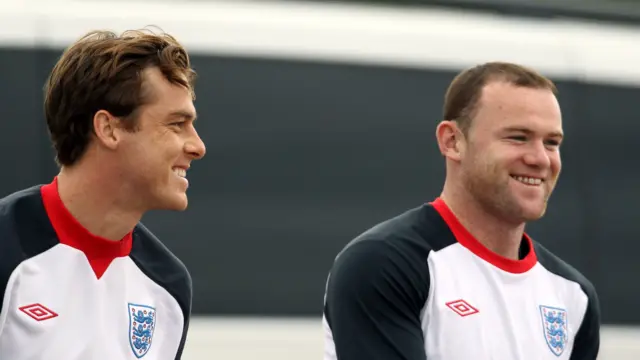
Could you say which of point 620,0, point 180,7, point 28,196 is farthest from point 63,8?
point 620,0

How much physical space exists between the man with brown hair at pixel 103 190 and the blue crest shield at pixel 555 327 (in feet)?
3.92

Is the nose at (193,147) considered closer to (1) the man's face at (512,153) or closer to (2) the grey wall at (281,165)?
(1) the man's face at (512,153)

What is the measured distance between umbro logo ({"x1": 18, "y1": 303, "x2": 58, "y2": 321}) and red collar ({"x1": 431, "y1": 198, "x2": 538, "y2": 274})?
127 cm

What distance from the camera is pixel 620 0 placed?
264 inches

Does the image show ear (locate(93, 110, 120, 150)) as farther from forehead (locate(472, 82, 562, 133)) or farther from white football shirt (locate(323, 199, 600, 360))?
forehead (locate(472, 82, 562, 133))

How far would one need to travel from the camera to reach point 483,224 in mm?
4176

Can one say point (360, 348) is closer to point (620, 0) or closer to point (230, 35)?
point (230, 35)

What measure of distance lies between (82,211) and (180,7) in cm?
227

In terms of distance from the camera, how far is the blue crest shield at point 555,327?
414 centimetres

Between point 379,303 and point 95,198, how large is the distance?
33.7 inches

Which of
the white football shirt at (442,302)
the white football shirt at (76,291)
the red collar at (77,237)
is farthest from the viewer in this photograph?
the white football shirt at (442,302)

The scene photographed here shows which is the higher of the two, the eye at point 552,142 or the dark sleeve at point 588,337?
the eye at point 552,142

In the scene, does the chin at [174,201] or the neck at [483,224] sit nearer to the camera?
the chin at [174,201]

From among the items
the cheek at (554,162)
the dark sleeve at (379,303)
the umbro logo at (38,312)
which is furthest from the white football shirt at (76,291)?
the cheek at (554,162)
